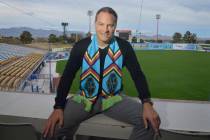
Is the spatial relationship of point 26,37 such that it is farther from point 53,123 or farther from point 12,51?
point 53,123

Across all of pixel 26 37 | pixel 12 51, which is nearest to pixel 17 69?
pixel 12 51

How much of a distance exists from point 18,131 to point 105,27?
54 centimetres

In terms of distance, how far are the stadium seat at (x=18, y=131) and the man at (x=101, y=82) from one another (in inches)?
9.2

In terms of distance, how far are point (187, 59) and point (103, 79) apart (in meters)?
1.96

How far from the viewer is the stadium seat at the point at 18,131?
923 millimetres

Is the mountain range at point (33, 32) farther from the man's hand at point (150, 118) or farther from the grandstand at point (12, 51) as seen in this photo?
the man's hand at point (150, 118)

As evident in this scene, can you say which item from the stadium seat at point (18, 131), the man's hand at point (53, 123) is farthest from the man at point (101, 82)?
the stadium seat at point (18, 131)

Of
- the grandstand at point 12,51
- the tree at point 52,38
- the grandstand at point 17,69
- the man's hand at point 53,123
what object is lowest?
the man's hand at point 53,123

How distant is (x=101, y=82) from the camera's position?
128 cm

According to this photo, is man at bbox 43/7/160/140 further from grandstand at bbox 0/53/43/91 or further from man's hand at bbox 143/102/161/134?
grandstand at bbox 0/53/43/91

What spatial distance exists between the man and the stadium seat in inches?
9.2

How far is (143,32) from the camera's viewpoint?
2361 mm

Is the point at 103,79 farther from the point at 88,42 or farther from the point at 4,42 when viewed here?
the point at 4,42

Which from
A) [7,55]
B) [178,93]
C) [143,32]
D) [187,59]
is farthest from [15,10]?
[187,59]
